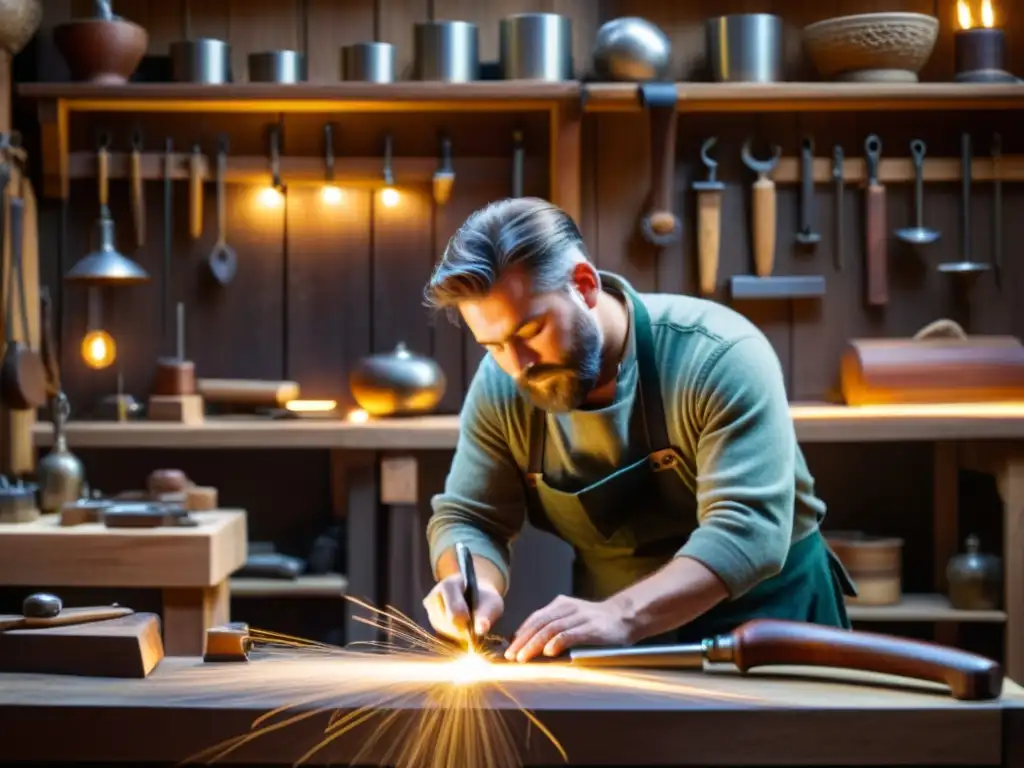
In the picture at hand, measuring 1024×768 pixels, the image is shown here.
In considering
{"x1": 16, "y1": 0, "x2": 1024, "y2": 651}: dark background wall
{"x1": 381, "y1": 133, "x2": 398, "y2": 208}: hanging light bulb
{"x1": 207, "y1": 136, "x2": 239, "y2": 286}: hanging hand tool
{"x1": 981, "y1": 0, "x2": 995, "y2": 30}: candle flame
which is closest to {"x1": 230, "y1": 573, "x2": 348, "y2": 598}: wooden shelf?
{"x1": 16, "y1": 0, "x2": 1024, "y2": 651}: dark background wall

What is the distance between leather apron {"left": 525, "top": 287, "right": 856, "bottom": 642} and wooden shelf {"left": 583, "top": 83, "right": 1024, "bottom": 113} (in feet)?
5.28

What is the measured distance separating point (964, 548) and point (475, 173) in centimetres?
197

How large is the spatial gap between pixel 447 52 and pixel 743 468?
2207mm

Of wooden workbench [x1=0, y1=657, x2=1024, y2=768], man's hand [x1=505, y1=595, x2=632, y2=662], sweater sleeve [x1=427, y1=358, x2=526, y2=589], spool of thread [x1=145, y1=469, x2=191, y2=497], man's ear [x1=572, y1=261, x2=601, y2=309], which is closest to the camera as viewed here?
wooden workbench [x1=0, y1=657, x2=1024, y2=768]

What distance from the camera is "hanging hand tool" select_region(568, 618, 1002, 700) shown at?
1.73 meters

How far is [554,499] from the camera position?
2627 mm

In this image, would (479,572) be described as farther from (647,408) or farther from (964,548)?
(964,548)

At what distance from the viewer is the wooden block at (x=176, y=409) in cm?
403

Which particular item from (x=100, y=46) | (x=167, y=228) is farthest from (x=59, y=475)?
(x=100, y=46)

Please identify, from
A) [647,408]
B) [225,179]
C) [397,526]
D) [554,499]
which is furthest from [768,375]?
[225,179]

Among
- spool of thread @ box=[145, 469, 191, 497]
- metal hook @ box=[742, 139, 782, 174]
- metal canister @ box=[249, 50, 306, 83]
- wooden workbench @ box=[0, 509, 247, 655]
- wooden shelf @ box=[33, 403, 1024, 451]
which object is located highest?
metal canister @ box=[249, 50, 306, 83]

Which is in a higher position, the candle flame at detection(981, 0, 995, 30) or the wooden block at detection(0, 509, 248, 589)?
the candle flame at detection(981, 0, 995, 30)

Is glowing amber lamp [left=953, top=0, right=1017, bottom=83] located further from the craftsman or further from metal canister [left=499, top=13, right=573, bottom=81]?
the craftsman

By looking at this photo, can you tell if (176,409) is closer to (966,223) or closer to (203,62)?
(203,62)
